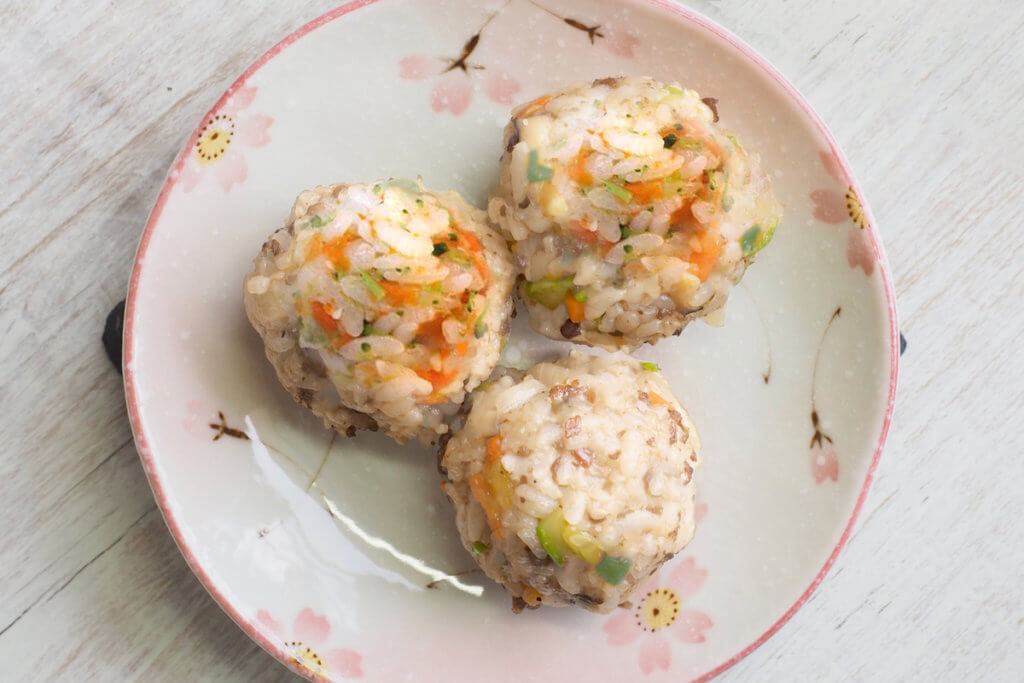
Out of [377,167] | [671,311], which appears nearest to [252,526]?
[377,167]

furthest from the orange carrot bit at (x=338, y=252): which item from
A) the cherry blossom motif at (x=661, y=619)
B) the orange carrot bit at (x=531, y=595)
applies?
the cherry blossom motif at (x=661, y=619)

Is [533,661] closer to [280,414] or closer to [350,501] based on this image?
[350,501]

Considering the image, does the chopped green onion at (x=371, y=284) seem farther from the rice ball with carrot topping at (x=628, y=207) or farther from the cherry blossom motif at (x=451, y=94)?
the cherry blossom motif at (x=451, y=94)

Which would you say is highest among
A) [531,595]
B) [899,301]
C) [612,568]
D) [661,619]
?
[899,301]

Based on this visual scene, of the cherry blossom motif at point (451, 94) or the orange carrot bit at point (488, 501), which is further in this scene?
the cherry blossom motif at point (451, 94)

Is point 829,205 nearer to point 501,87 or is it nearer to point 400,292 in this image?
point 501,87

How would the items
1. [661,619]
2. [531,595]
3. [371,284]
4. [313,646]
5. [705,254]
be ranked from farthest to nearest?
[661,619] → [313,646] → [531,595] → [705,254] → [371,284]

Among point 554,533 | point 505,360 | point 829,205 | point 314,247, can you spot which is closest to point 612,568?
point 554,533
